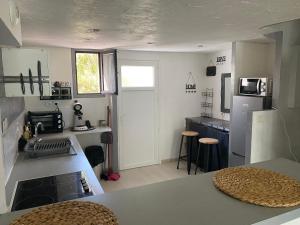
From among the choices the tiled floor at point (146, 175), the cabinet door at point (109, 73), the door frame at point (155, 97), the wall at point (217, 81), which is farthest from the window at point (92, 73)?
the wall at point (217, 81)

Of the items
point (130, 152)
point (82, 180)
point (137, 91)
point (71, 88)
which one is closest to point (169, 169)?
point (130, 152)

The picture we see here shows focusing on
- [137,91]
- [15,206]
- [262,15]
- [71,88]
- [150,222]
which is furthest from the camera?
[137,91]

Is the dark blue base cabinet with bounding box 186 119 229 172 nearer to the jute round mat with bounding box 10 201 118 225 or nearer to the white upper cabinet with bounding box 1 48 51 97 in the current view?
the white upper cabinet with bounding box 1 48 51 97

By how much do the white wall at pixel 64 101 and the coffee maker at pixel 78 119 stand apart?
0.11 meters

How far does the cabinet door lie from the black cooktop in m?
2.17

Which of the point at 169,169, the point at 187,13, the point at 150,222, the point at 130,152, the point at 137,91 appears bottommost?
the point at 169,169

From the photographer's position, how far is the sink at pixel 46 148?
2.56 metres

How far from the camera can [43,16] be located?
1.96 meters

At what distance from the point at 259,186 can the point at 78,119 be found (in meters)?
3.51

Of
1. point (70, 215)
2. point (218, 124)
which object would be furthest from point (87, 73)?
point (70, 215)

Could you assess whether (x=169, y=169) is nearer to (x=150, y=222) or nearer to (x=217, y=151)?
(x=217, y=151)

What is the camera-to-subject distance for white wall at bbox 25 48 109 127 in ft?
13.0

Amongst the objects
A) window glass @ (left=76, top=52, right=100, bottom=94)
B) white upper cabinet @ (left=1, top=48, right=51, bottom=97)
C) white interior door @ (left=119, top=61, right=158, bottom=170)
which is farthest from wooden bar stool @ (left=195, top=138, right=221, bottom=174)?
white upper cabinet @ (left=1, top=48, right=51, bottom=97)

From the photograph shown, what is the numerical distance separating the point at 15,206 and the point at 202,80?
4422 millimetres
